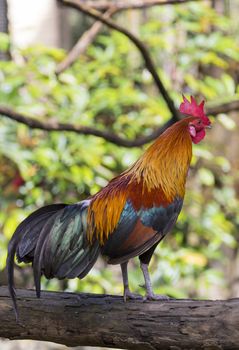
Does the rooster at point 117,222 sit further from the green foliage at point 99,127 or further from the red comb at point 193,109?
the green foliage at point 99,127

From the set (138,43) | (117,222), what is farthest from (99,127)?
(117,222)

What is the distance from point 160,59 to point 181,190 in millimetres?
3013

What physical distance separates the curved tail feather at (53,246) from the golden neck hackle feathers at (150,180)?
0.17 ft

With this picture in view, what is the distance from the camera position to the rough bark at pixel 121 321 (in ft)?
7.44

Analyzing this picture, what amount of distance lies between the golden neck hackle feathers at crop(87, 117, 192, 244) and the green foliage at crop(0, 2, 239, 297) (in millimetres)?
1307

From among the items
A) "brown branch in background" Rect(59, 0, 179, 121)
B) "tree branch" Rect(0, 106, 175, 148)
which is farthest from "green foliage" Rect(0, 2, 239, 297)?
"brown branch in background" Rect(59, 0, 179, 121)

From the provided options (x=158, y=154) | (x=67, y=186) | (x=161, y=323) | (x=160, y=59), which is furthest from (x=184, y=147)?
(x=160, y=59)

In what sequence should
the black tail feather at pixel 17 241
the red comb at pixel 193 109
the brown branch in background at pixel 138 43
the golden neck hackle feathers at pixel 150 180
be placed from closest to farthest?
the black tail feather at pixel 17 241 < the golden neck hackle feathers at pixel 150 180 < the red comb at pixel 193 109 < the brown branch in background at pixel 138 43

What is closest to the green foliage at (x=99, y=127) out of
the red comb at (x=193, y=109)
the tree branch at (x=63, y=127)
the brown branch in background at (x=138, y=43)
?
Result: the tree branch at (x=63, y=127)

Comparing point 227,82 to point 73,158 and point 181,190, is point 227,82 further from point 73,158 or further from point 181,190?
point 181,190

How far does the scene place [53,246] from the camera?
8.41 feet

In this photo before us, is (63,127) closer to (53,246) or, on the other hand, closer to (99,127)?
(99,127)

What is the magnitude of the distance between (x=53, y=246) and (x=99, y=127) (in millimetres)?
2049

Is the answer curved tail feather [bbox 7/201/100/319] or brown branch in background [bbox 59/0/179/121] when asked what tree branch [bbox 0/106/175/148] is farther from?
curved tail feather [bbox 7/201/100/319]
